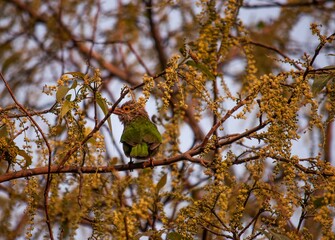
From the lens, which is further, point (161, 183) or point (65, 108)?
point (161, 183)

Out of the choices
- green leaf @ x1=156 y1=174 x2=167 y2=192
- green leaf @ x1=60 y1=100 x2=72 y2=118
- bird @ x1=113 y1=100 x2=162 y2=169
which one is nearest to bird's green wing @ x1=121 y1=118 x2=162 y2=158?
bird @ x1=113 y1=100 x2=162 y2=169

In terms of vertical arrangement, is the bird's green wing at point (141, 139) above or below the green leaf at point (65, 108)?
above

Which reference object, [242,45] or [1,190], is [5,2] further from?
[242,45]

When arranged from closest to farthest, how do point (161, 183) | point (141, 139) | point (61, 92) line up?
1. point (61, 92)
2. point (161, 183)
3. point (141, 139)

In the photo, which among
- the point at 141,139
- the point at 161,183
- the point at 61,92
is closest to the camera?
the point at 61,92

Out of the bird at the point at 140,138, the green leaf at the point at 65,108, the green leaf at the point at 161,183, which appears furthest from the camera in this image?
the bird at the point at 140,138

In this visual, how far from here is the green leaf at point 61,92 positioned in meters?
2.67

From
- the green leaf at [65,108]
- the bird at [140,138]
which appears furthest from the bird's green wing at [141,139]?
the green leaf at [65,108]

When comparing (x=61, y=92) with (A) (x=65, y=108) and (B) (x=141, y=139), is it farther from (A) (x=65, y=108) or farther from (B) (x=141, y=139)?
(B) (x=141, y=139)

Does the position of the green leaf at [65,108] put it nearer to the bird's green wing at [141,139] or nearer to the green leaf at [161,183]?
the green leaf at [161,183]

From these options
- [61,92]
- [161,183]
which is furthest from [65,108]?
[161,183]

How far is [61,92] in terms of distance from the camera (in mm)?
2701

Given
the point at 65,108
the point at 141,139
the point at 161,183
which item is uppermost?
the point at 141,139

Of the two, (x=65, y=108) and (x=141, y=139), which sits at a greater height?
(x=141, y=139)
